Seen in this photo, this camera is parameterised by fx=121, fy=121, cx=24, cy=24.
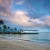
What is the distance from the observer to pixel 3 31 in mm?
112188
